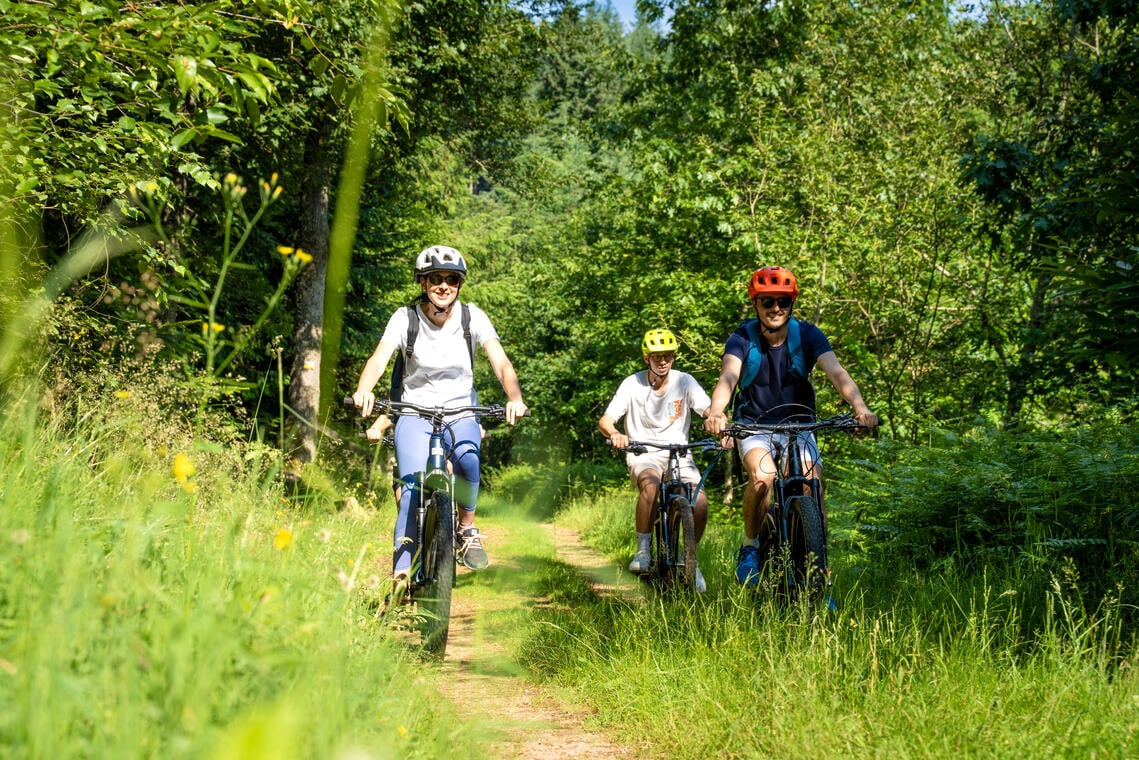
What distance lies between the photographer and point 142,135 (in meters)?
5.67

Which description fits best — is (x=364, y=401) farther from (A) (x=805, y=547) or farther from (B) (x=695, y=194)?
(B) (x=695, y=194)

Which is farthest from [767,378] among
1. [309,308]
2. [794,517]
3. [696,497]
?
[309,308]

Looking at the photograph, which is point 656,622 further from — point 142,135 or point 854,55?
point 854,55

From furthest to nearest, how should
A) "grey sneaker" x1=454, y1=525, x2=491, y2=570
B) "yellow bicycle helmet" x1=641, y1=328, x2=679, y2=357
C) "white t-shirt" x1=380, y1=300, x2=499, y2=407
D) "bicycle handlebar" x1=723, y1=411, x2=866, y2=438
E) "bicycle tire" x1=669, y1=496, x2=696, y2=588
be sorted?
"yellow bicycle helmet" x1=641, y1=328, x2=679, y2=357, "bicycle tire" x1=669, y1=496, x2=696, y2=588, "white t-shirt" x1=380, y1=300, x2=499, y2=407, "grey sneaker" x1=454, y1=525, x2=491, y2=570, "bicycle handlebar" x1=723, y1=411, x2=866, y2=438

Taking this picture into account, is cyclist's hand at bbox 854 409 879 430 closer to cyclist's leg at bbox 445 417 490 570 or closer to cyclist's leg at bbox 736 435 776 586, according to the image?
cyclist's leg at bbox 736 435 776 586

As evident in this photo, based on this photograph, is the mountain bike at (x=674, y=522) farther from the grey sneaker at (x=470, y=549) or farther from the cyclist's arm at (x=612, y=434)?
the grey sneaker at (x=470, y=549)

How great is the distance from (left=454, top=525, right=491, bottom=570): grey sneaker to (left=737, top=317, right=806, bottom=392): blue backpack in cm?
201

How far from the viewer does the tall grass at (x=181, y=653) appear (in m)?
1.91

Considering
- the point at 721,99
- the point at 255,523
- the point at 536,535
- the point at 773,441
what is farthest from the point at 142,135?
the point at 721,99

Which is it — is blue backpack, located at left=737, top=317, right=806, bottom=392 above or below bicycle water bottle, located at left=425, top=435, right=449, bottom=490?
above

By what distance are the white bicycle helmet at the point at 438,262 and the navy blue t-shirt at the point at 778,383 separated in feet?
6.19

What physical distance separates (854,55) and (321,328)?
1025 cm

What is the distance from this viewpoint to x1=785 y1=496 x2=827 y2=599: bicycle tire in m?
5.30

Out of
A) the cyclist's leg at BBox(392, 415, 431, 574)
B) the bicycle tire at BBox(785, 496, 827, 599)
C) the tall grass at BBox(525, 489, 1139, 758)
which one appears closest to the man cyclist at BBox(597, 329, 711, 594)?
the tall grass at BBox(525, 489, 1139, 758)
